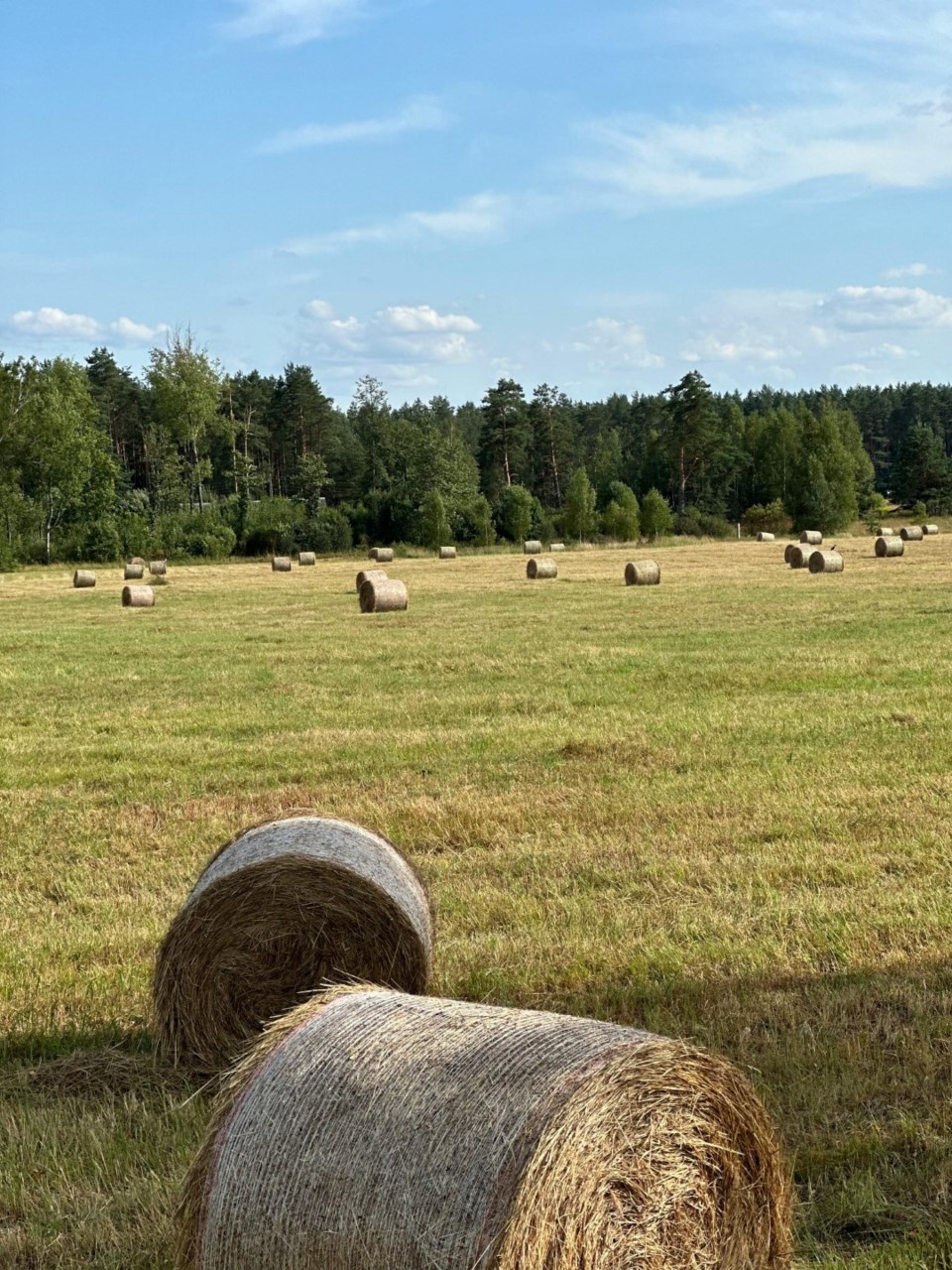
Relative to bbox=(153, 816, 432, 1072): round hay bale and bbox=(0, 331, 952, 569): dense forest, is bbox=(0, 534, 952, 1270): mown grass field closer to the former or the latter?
bbox=(153, 816, 432, 1072): round hay bale

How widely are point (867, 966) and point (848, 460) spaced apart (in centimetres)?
10110

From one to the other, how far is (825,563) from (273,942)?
35.0 metres

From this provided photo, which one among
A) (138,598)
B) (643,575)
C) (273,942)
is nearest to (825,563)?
(643,575)

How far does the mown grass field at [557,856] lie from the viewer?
16.4ft

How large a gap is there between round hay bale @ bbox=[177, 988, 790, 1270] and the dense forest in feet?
225

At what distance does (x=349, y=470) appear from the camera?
112000 mm

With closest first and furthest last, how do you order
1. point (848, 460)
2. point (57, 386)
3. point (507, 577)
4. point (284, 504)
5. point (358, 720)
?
point (358, 720) < point (507, 577) < point (57, 386) < point (284, 504) < point (848, 460)

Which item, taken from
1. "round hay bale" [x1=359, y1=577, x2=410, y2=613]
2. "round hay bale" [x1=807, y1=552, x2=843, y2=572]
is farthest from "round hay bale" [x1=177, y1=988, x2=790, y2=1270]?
"round hay bale" [x1=807, y1=552, x2=843, y2=572]

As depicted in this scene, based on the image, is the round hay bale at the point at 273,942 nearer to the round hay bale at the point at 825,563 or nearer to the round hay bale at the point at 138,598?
the round hay bale at the point at 138,598

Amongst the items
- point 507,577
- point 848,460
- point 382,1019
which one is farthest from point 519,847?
point 848,460

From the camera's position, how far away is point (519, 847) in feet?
30.4

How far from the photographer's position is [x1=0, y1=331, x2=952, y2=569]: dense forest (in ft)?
249

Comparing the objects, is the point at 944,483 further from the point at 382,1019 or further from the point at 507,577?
the point at 382,1019

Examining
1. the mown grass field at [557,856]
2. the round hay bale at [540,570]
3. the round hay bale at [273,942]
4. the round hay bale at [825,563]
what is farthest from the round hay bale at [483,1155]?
the round hay bale at [540,570]
